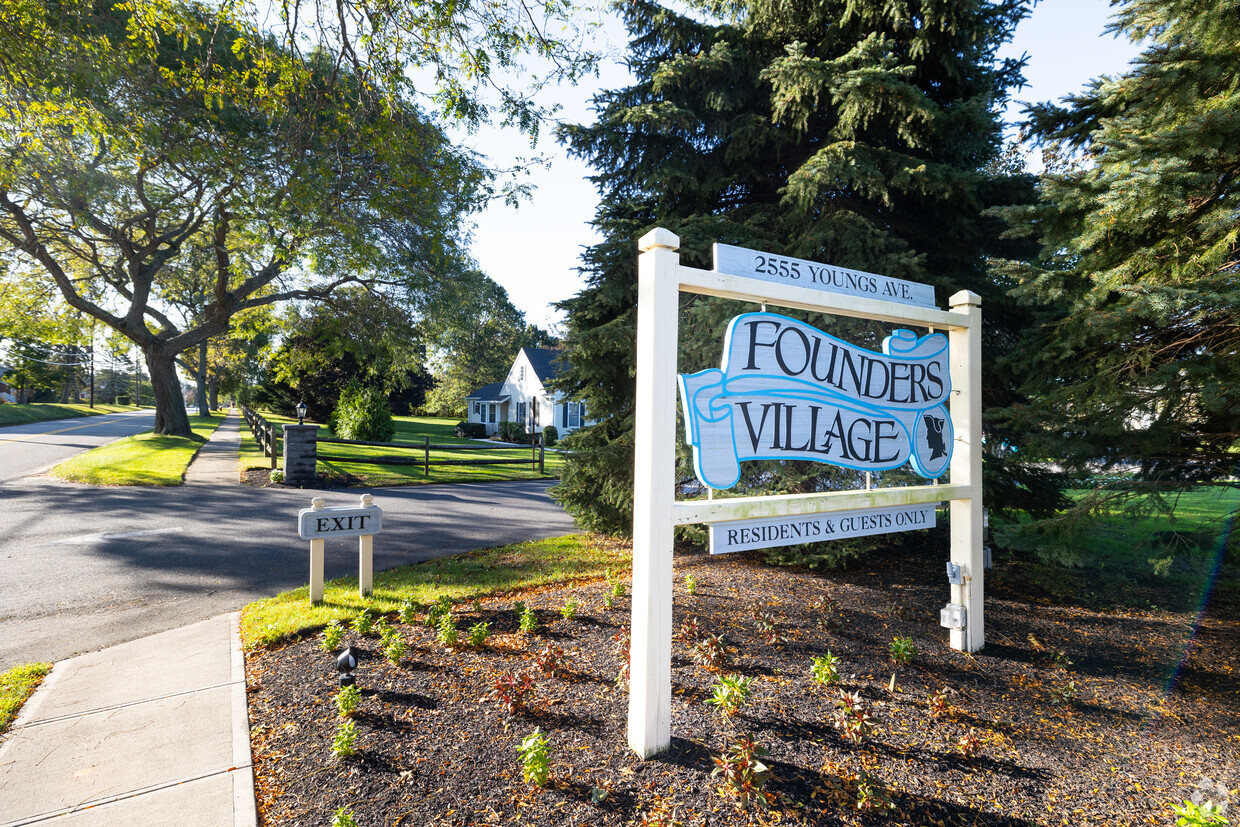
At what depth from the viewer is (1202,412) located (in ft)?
14.0

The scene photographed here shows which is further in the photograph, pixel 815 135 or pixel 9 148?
pixel 9 148

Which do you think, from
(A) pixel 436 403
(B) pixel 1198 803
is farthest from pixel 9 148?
(A) pixel 436 403

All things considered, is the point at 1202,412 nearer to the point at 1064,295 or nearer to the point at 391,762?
the point at 1064,295

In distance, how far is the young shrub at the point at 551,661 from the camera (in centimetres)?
362

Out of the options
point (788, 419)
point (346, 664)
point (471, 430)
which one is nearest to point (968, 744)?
point (788, 419)

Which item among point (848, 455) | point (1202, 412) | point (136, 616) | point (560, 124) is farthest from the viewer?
point (560, 124)

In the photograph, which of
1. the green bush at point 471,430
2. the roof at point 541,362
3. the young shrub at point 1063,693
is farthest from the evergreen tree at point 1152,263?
the green bush at point 471,430

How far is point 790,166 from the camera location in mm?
7367

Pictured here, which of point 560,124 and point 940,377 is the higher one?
point 560,124

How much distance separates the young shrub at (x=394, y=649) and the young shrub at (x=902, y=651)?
3245 mm

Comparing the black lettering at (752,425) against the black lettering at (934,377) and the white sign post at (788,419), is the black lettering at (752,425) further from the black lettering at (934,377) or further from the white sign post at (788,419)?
the black lettering at (934,377)

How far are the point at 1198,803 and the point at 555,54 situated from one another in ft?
22.4

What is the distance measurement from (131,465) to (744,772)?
1639 cm

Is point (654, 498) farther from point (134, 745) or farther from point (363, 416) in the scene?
point (363, 416)
